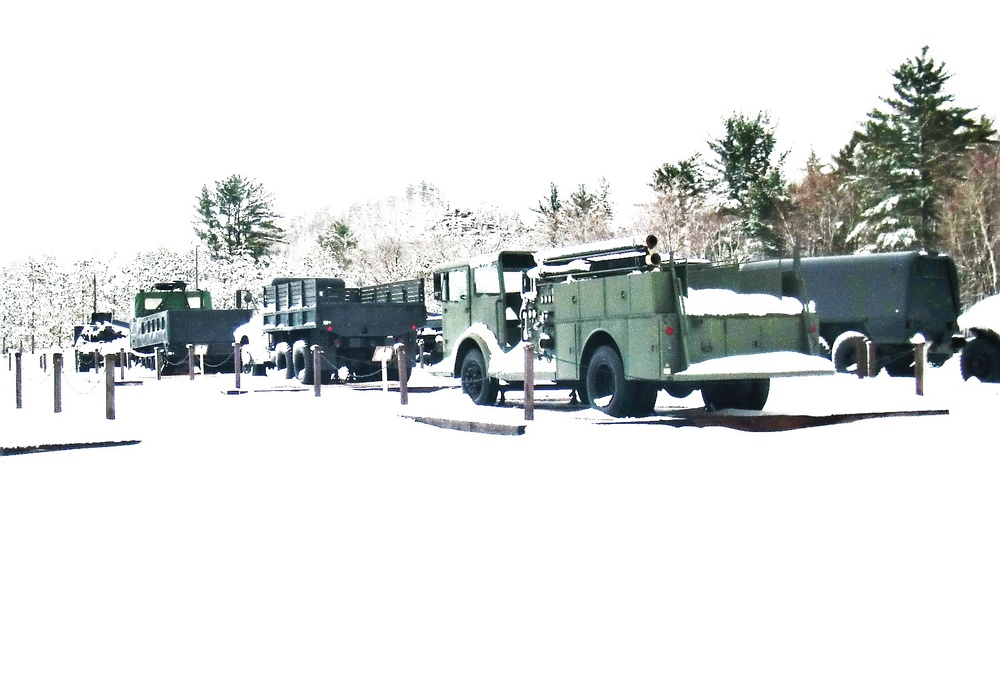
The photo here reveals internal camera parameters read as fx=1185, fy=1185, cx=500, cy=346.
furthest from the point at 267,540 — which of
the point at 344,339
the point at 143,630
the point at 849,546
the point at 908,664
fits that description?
the point at 344,339

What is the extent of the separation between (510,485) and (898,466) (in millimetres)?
3431

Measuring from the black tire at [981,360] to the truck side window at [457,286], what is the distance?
31.2 feet

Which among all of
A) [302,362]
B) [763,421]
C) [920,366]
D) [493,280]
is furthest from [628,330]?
[302,362]

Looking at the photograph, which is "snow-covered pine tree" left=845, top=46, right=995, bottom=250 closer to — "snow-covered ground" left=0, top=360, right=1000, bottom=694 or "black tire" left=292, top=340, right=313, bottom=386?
"black tire" left=292, top=340, right=313, bottom=386

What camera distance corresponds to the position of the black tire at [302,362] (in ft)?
84.5

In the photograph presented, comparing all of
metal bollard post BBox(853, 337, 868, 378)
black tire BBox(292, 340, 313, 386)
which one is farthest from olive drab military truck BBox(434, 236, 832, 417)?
metal bollard post BBox(853, 337, 868, 378)

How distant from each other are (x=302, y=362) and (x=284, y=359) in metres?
1.48

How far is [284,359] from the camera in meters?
27.7

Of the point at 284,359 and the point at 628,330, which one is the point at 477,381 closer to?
the point at 628,330

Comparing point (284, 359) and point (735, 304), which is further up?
point (735, 304)

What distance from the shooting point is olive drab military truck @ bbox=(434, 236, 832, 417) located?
13898 millimetres

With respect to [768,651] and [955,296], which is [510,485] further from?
[955,296]

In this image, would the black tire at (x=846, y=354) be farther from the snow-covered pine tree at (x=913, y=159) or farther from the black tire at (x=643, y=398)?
the snow-covered pine tree at (x=913, y=159)

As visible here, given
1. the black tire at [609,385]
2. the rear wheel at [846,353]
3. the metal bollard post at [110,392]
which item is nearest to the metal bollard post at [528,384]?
the black tire at [609,385]
